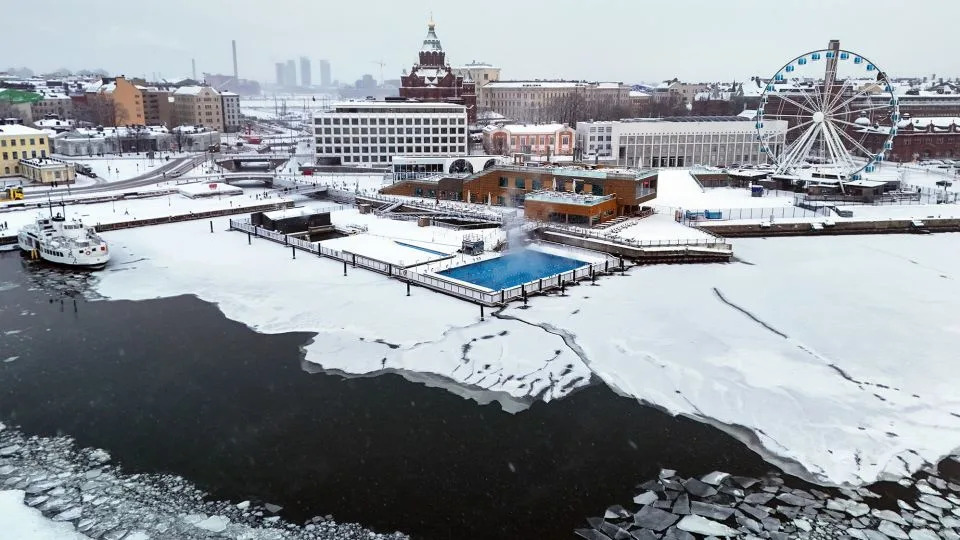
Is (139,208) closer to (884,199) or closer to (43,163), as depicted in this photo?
(43,163)

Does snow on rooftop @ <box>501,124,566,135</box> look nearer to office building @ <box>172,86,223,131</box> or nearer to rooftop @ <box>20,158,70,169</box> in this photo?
rooftop @ <box>20,158,70,169</box>

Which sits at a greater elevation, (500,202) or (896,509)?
(500,202)

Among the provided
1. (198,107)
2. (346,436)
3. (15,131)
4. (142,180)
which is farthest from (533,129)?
(346,436)

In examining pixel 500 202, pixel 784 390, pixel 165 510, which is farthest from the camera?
pixel 500 202

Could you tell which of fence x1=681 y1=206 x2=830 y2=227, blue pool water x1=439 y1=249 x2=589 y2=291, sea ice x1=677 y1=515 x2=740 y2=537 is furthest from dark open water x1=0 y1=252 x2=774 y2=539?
fence x1=681 y1=206 x2=830 y2=227

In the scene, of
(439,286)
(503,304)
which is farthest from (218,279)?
(503,304)

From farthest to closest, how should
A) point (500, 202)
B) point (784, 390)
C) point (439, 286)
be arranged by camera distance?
point (500, 202) < point (439, 286) < point (784, 390)

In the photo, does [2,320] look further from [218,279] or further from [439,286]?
[439,286]

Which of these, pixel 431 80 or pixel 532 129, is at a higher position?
pixel 431 80
